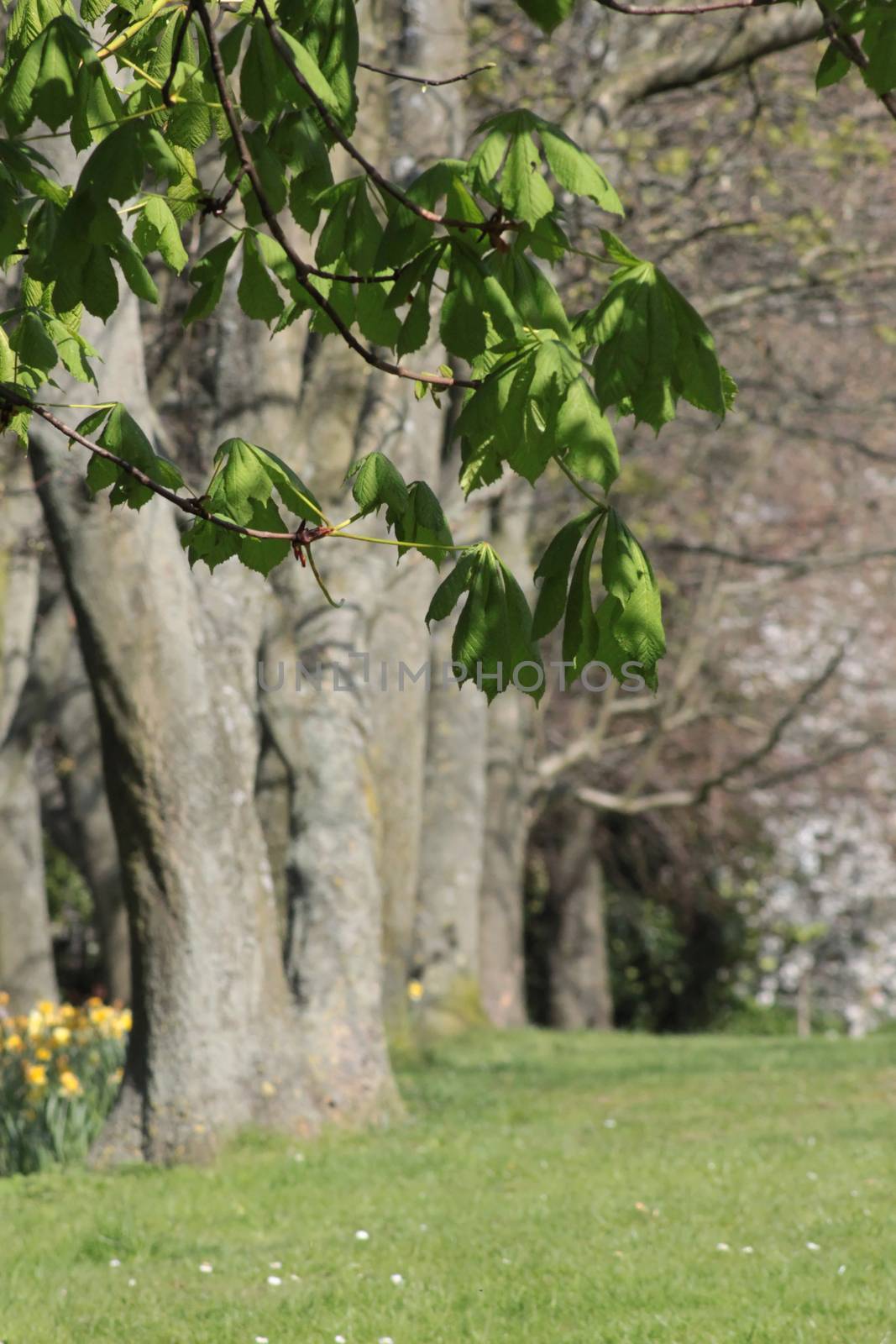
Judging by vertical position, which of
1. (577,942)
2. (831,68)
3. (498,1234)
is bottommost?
(498,1234)

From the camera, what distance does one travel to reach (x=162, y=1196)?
6484 mm

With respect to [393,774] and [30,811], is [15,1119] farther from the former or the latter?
[30,811]

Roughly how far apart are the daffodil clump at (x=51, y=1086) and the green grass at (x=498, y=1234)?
0.35m

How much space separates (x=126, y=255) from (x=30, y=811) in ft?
31.8

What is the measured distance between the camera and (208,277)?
123 inches

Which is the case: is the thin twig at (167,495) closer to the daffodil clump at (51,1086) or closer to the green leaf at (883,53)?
the green leaf at (883,53)

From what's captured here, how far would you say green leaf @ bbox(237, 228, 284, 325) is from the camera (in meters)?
3.12

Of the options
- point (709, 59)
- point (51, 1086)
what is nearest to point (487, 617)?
point (51, 1086)

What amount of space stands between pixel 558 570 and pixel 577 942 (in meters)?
16.9

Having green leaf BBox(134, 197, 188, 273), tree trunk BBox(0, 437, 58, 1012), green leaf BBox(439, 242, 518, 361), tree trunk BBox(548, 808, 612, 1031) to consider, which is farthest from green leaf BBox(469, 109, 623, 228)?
tree trunk BBox(548, 808, 612, 1031)

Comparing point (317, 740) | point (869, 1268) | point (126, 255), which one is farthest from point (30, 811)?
point (126, 255)

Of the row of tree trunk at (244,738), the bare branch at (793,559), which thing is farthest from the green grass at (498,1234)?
the bare branch at (793,559)

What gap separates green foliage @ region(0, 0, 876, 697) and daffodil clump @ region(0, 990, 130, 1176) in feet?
16.2

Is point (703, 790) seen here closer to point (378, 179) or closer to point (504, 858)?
point (504, 858)
